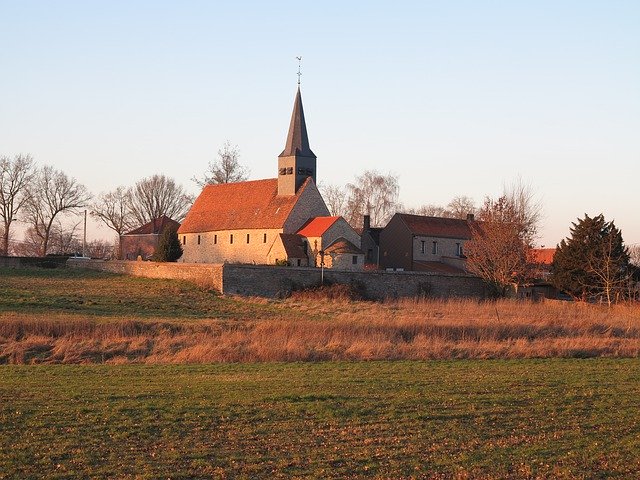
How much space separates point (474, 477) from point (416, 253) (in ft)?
170

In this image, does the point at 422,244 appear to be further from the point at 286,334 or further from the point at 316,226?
the point at 286,334

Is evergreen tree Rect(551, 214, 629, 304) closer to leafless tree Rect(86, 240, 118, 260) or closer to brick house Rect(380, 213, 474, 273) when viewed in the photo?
brick house Rect(380, 213, 474, 273)

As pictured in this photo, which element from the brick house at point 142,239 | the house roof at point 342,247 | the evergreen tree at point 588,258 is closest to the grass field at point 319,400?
the evergreen tree at point 588,258

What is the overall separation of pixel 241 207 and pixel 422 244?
43.8ft

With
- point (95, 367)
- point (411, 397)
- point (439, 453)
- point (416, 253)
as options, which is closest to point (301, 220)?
point (416, 253)

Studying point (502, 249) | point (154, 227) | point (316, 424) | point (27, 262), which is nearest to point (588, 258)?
point (502, 249)

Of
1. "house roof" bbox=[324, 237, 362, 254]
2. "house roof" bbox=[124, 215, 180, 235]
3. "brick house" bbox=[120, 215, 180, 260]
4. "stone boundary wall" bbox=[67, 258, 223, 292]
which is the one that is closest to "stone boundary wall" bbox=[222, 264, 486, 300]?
"stone boundary wall" bbox=[67, 258, 223, 292]

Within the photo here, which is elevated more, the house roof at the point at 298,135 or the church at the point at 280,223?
the house roof at the point at 298,135

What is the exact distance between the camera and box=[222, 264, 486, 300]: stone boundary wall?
48312 mm

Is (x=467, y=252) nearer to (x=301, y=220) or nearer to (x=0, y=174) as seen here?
(x=301, y=220)

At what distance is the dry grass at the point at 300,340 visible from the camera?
23188mm

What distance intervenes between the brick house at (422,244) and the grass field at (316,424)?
4179 cm

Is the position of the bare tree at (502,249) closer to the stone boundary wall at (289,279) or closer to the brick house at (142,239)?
the stone boundary wall at (289,279)

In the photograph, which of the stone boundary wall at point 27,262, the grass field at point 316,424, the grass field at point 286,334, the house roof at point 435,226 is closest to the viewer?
the grass field at point 316,424
